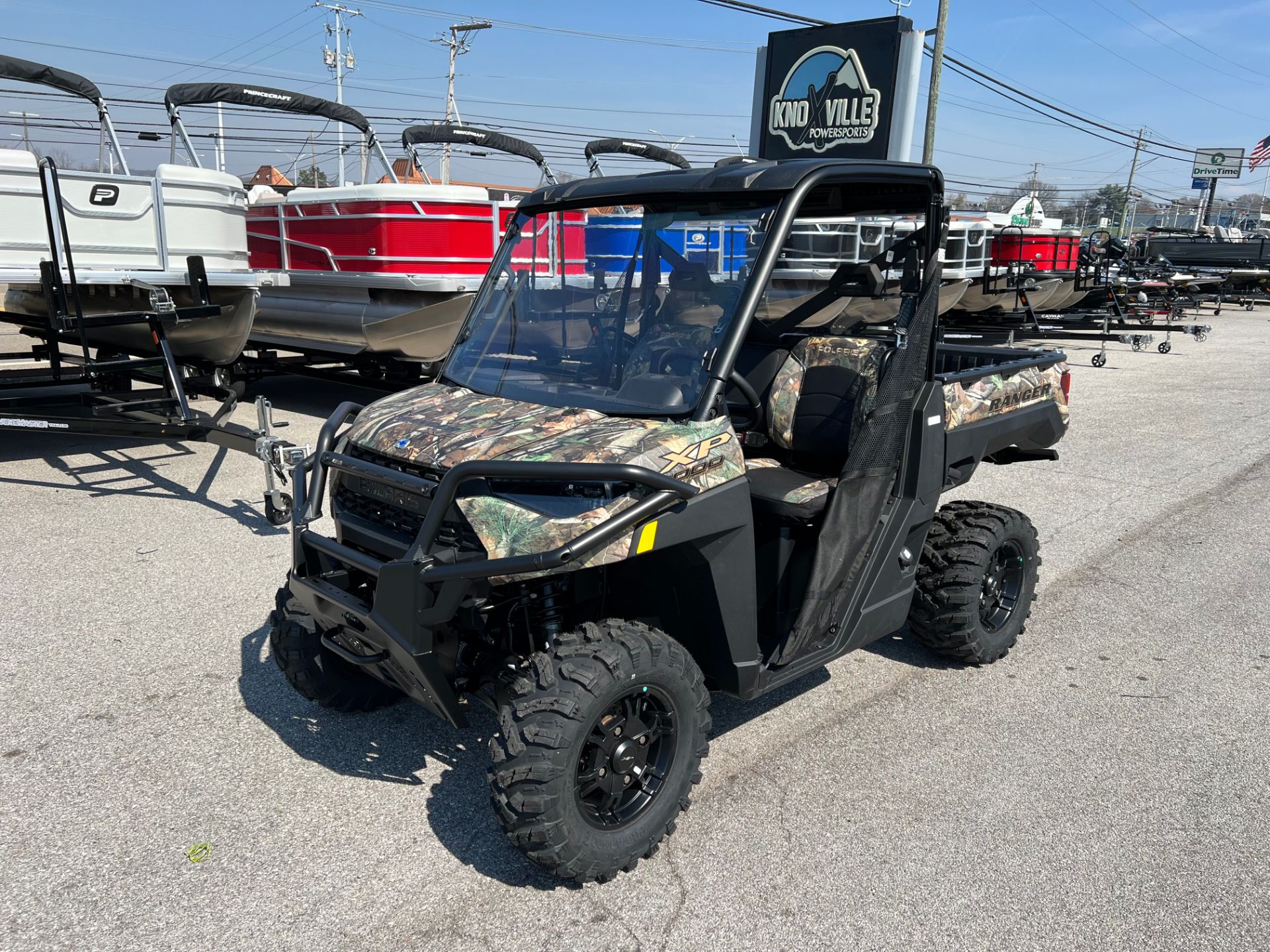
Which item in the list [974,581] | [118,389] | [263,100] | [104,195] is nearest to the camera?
[974,581]

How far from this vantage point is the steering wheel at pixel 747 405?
10.8ft

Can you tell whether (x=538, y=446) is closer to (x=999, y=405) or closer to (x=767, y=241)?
(x=767, y=241)

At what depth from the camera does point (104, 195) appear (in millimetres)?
7445

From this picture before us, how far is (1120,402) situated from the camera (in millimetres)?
12227

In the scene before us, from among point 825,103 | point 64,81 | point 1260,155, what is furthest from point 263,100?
point 1260,155

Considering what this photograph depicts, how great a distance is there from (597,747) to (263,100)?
8357mm

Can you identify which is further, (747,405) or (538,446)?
(747,405)

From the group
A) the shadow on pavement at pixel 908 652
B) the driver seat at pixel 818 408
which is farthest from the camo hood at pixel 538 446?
the shadow on pavement at pixel 908 652

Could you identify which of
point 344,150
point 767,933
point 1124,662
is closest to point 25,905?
point 767,933

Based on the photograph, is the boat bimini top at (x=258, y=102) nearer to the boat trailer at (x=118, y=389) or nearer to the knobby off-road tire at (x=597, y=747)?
the boat trailer at (x=118, y=389)

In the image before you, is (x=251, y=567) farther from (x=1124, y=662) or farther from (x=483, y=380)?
(x=1124, y=662)

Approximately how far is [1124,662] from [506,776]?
325 cm

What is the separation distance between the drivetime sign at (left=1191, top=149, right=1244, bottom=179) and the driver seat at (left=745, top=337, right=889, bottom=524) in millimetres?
71616

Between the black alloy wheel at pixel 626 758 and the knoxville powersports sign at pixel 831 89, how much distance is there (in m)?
15.7
